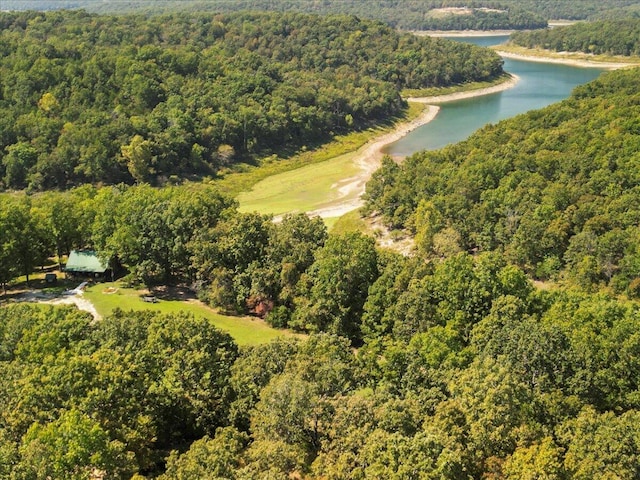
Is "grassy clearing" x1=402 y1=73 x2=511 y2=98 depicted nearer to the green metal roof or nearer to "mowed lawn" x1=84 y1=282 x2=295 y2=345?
the green metal roof

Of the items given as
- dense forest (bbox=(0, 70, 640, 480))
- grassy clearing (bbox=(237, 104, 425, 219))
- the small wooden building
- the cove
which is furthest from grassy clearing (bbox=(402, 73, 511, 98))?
the small wooden building

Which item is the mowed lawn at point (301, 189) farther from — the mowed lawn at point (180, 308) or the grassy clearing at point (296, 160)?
the mowed lawn at point (180, 308)

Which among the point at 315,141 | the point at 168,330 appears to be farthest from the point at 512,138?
the point at 168,330

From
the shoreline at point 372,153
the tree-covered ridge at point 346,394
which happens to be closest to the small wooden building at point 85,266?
the tree-covered ridge at point 346,394

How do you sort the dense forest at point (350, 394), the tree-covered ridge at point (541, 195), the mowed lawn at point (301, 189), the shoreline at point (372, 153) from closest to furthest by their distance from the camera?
the dense forest at point (350, 394) → the tree-covered ridge at point (541, 195) → the shoreline at point (372, 153) → the mowed lawn at point (301, 189)

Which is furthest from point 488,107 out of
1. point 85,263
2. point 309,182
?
point 85,263

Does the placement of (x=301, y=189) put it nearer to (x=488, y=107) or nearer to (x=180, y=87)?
(x=180, y=87)
